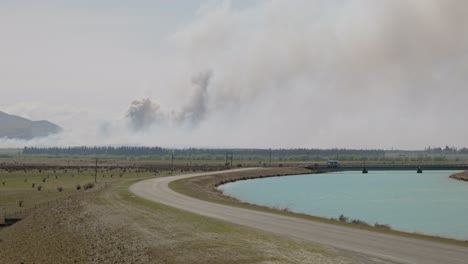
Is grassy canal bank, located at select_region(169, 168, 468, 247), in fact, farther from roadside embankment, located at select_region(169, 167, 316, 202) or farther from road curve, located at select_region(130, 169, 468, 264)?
road curve, located at select_region(130, 169, 468, 264)

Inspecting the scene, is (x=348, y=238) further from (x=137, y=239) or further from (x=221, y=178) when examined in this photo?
(x=221, y=178)

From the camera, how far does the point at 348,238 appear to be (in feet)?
114

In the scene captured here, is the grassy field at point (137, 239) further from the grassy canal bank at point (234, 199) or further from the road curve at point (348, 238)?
the grassy canal bank at point (234, 199)

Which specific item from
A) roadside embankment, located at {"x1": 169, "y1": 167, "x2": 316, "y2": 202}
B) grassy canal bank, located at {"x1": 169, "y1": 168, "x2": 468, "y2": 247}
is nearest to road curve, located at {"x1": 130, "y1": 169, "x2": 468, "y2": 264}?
grassy canal bank, located at {"x1": 169, "y1": 168, "x2": 468, "y2": 247}

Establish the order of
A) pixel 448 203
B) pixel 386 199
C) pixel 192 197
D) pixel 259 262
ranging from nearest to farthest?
pixel 259 262, pixel 192 197, pixel 448 203, pixel 386 199

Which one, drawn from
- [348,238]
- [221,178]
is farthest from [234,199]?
[221,178]

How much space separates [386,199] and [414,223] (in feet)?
112

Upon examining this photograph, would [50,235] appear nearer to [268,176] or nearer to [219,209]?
[219,209]

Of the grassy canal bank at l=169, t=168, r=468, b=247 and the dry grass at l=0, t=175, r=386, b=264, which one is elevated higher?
the grassy canal bank at l=169, t=168, r=468, b=247

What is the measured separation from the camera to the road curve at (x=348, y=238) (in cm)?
2902

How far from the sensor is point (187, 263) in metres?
30.0

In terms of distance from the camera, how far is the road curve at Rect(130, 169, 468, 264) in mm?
29016

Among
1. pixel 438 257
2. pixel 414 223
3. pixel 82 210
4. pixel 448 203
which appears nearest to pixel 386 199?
pixel 448 203

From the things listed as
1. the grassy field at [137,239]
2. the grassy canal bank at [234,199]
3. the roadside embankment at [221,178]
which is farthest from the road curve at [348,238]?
the roadside embankment at [221,178]
